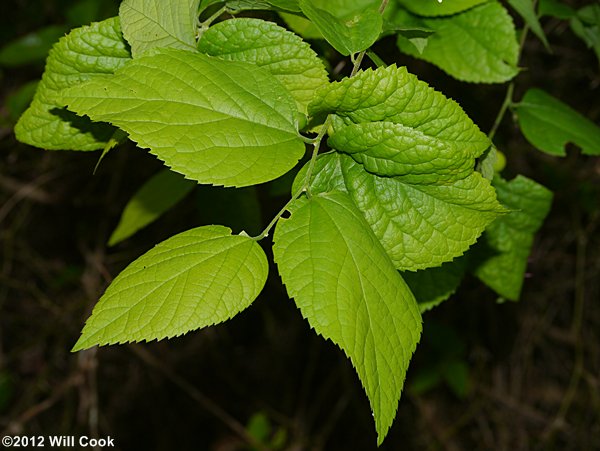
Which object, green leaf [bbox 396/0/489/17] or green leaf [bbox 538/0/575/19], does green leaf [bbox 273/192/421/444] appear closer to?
green leaf [bbox 396/0/489/17]

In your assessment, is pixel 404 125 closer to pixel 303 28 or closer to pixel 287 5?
pixel 287 5

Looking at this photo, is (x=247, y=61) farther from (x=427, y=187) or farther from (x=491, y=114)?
(x=491, y=114)

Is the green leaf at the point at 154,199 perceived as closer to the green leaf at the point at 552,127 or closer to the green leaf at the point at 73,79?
the green leaf at the point at 73,79

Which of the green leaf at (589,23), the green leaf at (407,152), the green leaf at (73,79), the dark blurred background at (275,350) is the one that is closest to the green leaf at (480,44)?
the green leaf at (589,23)

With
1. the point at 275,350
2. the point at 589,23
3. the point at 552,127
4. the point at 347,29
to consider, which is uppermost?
the point at 347,29

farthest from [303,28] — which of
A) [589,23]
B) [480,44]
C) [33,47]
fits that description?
[33,47]

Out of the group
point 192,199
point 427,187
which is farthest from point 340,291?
point 192,199
